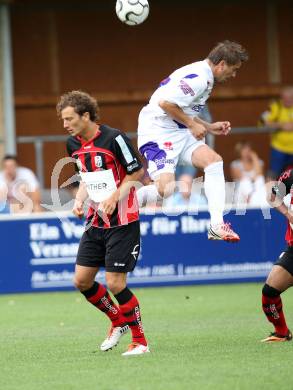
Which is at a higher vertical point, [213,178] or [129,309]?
[213,178]

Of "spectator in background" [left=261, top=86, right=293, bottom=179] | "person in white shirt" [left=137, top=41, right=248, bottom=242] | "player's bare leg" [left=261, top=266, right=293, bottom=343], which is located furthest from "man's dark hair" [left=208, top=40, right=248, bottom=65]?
"spectator in background" [left=261, top=86, right=293, bottom=179]

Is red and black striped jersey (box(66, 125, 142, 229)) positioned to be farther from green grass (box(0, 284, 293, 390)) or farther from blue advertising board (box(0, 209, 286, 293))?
blue advertising board (box(0, 209, 286, 293))

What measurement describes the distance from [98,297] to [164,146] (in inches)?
64.6

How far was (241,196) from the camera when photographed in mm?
15539

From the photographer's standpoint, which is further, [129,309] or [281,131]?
[281,131]

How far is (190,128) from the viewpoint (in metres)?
9.07

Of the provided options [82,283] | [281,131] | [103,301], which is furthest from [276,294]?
[281,131]

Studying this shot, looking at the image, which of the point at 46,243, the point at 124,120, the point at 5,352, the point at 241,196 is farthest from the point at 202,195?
the point at 5,352

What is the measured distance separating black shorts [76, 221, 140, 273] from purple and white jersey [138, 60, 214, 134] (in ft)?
4.67

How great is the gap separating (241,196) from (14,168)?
3424mm

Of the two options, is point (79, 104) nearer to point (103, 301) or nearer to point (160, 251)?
point (103, 301)

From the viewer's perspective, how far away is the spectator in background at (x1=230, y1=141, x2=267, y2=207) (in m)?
15.5

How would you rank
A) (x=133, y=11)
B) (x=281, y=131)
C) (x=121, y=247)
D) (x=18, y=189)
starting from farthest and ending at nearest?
(x=281, y=131) → (x=18, y=189) → (x=133, y=11) → (x=121, y=247)

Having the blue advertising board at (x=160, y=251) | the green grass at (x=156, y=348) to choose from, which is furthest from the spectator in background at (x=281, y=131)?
the green grass at (x=156, y=348)
